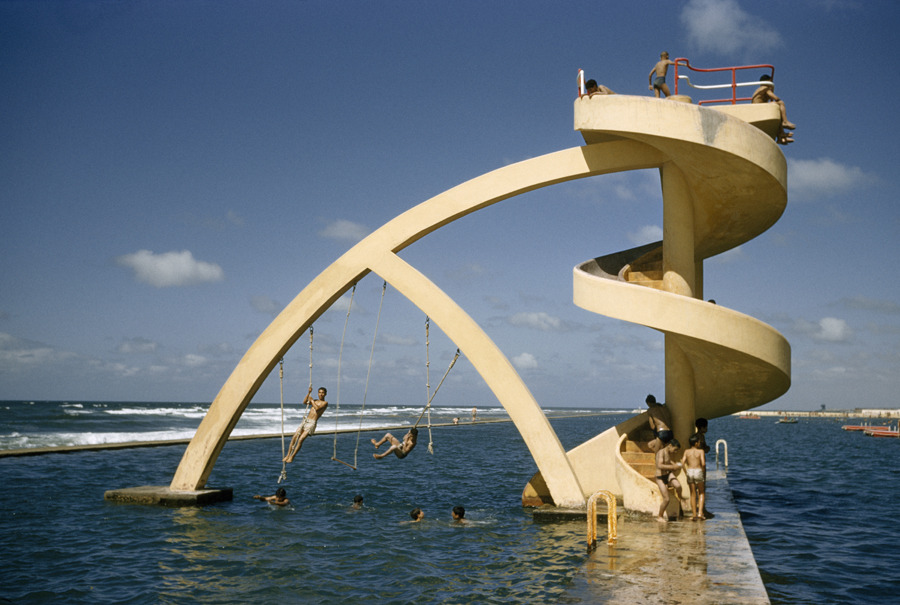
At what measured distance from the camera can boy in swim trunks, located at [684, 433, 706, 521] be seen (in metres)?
14.1

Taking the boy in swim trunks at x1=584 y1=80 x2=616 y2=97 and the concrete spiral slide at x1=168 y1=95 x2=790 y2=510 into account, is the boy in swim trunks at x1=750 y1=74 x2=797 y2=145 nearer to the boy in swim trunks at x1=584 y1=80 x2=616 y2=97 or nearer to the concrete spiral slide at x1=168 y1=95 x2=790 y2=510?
the concrete spiral slide at x1=168 y1=95 x2=790 y2=510

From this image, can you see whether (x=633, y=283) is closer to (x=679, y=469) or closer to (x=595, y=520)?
(x=679, y=469)

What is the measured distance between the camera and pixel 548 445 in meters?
14.8

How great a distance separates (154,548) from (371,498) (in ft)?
27.2

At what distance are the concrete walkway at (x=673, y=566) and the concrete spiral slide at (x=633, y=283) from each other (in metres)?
1.60

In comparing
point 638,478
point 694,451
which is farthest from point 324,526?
point 694,451

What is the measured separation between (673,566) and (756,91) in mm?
10080

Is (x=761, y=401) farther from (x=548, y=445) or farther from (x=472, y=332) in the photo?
(x=472, y=332)

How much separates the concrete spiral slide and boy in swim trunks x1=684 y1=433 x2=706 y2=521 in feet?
3.03

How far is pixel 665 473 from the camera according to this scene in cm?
1397

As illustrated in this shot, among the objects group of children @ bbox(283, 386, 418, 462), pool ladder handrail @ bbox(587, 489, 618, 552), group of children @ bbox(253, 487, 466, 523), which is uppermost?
group of children @ bbox(283, 386, 418, 462)

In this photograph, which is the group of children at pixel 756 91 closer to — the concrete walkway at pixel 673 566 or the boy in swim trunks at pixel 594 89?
the boy in swim trunks at pixel 594 89

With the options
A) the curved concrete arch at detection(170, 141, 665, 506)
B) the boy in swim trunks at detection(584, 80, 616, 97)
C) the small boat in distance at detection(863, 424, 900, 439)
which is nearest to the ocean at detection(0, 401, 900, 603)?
the curved concrete arch at detection(170, 141, 665, 506)

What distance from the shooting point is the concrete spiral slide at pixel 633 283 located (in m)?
13.5
